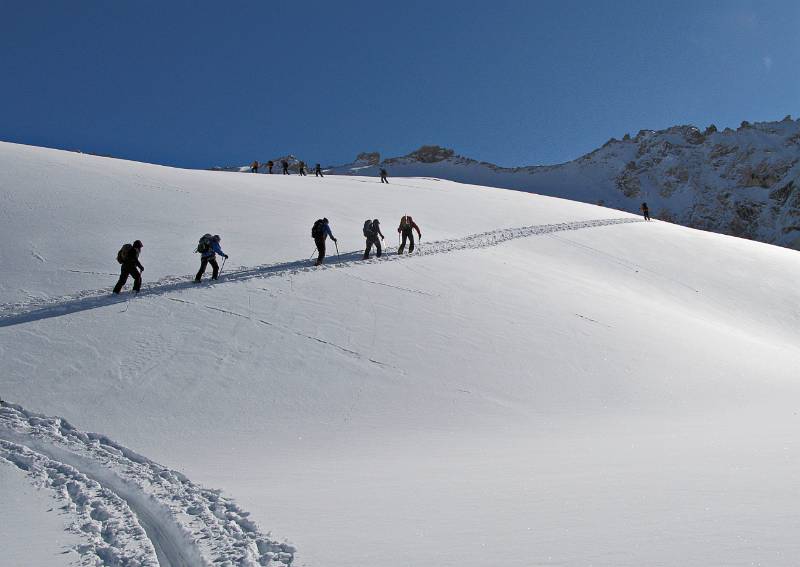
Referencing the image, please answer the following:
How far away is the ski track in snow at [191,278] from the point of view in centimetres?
1119

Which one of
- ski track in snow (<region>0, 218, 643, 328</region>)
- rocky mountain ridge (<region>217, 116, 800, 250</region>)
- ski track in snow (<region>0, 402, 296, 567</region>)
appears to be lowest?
ski track in snow (<region>0, 402, 296, 567</region>)

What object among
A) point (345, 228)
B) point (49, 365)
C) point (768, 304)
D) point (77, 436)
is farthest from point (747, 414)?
point (345, 228)

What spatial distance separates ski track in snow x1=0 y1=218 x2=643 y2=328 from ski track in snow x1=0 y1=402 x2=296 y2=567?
14.3 feet

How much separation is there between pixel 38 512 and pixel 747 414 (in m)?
9.45

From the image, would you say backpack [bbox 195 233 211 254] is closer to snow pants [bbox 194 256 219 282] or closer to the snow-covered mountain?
snow pants [bbox 194 256 219 282]

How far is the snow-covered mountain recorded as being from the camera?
11338 cm

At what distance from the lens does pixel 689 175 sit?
124188 mm

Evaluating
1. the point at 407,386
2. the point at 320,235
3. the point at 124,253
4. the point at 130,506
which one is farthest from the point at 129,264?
the point at 130,506

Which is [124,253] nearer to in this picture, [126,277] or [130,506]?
[126,277]

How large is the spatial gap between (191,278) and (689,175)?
13236 cm

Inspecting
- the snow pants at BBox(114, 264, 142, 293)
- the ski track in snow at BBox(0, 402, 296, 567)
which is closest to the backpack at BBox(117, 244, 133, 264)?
the snow pants at BBox(114, 264, 142, 293)

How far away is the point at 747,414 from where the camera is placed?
872 centimetres

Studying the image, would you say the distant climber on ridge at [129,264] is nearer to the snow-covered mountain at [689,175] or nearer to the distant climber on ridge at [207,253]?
the distant climber on ridge at [207,253]

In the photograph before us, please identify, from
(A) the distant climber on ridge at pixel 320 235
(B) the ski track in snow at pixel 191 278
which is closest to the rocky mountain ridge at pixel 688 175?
(B) the ski track in snow at pixel 191 278
